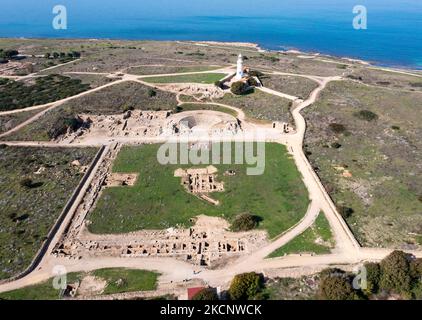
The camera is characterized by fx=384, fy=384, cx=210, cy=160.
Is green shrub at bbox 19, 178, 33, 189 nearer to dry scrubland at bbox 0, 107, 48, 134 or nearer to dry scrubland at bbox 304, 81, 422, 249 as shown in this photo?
dry scrubland at bbox 0, 107, 48, 134

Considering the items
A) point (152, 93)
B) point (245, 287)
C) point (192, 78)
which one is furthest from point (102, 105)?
point (245, 287)

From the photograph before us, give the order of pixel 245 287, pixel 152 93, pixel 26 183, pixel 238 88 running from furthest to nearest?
pixel 152 93 → pixel 238 88 → pixel 26 183 → pixel 245 287

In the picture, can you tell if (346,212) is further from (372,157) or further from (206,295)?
(206,295)

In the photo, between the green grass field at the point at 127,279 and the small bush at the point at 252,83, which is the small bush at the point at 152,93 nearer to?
the small bush at the point at 252,83

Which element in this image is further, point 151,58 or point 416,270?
point 151,58

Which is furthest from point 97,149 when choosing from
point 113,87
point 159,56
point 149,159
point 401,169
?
point 159,56
